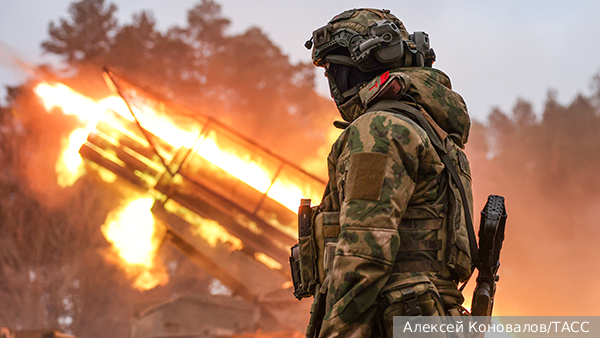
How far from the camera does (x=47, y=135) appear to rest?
20.2 m

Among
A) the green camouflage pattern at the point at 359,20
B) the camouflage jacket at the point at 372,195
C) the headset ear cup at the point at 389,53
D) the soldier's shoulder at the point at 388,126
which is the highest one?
the green camouflage pattern at the point at 359,20

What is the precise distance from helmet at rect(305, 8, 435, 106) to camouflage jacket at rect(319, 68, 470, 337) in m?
0.18

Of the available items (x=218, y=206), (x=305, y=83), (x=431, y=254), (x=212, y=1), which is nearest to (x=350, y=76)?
(x=431, y=254)

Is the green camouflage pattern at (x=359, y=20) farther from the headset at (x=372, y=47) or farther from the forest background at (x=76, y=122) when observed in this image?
the forest background at (x=76, y=122)

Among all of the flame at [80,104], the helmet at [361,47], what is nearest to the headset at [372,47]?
the helmet at [361,47]

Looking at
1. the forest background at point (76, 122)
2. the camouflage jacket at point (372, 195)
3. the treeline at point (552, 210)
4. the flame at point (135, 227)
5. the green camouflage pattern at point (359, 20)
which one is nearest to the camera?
the camouflage jacket at point (372, 195)

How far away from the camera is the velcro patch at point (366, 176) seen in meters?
2.08

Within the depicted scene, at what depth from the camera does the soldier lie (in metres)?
2.03

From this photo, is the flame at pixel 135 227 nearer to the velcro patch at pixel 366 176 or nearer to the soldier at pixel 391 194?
the soldier at pixel 391 194

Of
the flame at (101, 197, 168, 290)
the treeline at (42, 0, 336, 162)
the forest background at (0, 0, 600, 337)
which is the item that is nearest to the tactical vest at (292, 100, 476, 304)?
the flame at (101, 197, 168, 290)

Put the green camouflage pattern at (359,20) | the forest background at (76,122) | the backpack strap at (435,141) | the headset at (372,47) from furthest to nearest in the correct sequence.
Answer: the forest background at (76,122), the green camouflage pattern at (359,20), the headset at (372,47), the backpack strap at (435,141)

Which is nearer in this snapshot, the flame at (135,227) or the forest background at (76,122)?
the flame at (135,227)

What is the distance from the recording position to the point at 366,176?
210 centimetres

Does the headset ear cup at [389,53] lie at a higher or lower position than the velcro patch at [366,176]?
higher
